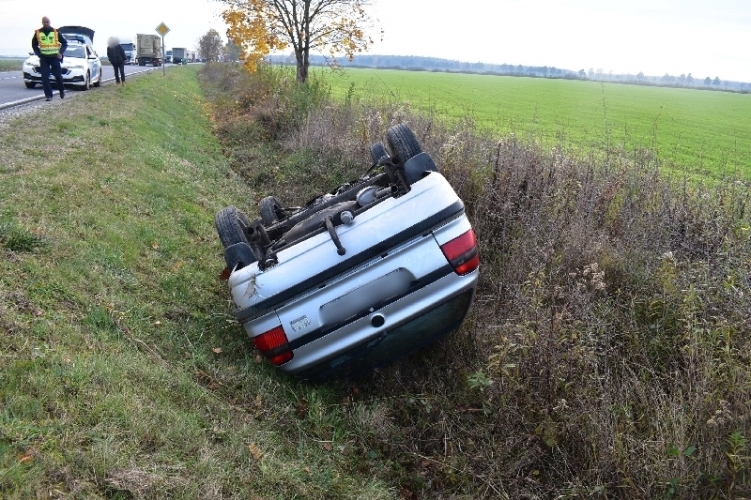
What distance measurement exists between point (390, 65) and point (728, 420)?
93.9 meters

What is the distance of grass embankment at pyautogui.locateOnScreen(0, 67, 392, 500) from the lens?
2479mm

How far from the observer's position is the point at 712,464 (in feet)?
9.55

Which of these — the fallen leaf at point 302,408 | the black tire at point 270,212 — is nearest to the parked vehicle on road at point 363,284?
the fallen leaf at point 302,408

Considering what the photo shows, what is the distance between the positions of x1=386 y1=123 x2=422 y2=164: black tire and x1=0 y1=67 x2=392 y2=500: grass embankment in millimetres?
1899

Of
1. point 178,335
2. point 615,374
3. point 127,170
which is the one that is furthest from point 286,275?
point 127,170

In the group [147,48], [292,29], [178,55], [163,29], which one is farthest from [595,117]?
[178,55]

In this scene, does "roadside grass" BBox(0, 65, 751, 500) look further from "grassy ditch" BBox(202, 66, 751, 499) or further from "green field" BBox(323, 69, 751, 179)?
"green field" BBox(323, 69, 751, 179)

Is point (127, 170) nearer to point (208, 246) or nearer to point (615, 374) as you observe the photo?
point (208, 246)

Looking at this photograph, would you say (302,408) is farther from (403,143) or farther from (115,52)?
→ (115,52)

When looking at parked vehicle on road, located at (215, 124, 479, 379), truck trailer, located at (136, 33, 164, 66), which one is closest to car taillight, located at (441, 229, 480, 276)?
parked vehicle on road, located at (215, 124, 479, 379)

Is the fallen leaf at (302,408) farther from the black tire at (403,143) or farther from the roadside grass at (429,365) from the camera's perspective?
the black tire at (403,143)

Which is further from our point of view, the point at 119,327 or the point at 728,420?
the point at 119,327

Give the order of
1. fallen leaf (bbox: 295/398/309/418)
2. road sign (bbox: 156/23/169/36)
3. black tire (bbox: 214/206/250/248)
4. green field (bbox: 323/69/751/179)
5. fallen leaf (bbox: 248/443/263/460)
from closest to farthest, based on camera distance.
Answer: fallen leaf (bbox: 248/443/263/460), fallen leaf (bbox: 295/398/309/418), black tire (bbox: 214/206/250/248), green field (bbox: 323/69/751/179), road sign (bbox: 156/23/169/36)

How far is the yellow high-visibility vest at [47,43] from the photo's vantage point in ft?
40.7
